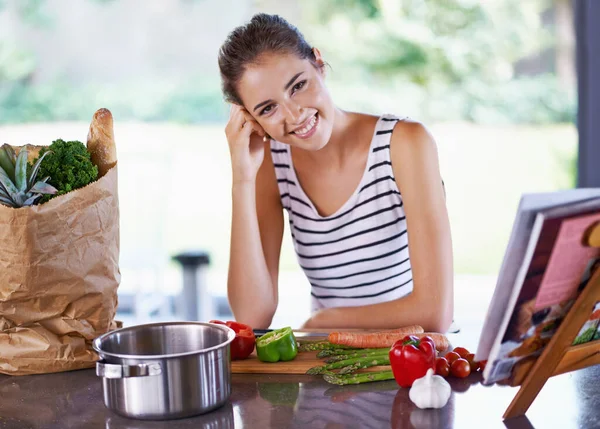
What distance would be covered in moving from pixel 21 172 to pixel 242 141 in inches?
32.5

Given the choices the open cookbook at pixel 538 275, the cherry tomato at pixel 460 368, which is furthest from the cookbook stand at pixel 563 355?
the cherry tomato at pixel 460 368

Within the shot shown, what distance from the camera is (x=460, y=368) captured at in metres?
1.59

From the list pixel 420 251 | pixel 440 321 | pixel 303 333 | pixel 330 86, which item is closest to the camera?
pixel 303 333

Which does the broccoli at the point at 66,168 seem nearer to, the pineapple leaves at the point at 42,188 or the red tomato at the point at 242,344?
the pineapple leaves at the point at 42,188

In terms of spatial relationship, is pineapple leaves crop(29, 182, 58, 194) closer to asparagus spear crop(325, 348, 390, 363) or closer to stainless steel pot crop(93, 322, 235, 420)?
stainless steel pot crop(93, 322, 235, 420)

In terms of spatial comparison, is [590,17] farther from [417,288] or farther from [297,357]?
[297,357]

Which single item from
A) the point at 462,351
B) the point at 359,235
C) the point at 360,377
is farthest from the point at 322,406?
the point at 359,235

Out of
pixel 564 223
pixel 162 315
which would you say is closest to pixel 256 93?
pixel 564 223

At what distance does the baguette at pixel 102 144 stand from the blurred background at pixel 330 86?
253 centimetres

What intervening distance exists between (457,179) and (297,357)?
Answer: 3987 millimetres

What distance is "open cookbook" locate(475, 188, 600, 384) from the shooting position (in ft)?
3.78

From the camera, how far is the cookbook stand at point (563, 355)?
128 centimetres

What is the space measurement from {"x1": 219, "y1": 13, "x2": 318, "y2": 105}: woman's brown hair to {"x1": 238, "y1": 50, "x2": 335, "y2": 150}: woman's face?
19 mm

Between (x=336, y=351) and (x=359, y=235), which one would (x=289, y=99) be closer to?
(x=359, y=235)
